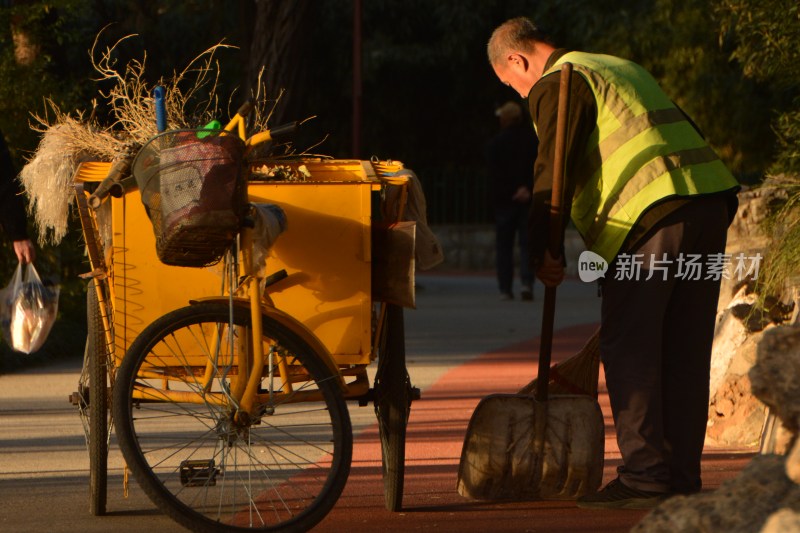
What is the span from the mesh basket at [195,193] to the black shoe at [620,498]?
1715mm

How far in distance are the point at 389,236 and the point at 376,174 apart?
0.30m

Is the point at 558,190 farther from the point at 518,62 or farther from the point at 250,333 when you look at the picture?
the point at 250,333

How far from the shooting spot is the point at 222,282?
5.29 m

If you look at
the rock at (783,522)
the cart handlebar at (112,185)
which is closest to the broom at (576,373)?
the cart handlebar at (112,185)

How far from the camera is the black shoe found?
17.9 ft

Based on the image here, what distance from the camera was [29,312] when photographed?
6.39 m

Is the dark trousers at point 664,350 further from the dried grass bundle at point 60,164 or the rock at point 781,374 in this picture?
the dried grass bundle at point 60,164

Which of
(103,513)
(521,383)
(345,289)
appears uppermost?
(345,289)

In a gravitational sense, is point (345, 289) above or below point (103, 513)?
above

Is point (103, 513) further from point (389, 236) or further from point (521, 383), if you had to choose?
point (521, 383)

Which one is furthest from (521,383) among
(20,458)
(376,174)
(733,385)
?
(376,174)

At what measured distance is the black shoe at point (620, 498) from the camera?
5.45 metres

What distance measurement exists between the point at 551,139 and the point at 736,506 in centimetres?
223

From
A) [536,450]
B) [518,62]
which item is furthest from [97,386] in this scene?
[518,62]
